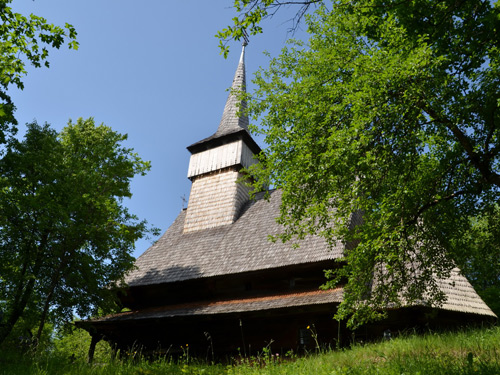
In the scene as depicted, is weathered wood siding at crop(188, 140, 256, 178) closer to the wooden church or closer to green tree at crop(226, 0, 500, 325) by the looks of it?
the wooden church

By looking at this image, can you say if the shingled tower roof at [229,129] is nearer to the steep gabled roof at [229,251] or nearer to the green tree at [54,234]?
the steep gabled roof at [229,251]

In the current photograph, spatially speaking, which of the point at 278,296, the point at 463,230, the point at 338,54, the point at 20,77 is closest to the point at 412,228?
the point at 463,230

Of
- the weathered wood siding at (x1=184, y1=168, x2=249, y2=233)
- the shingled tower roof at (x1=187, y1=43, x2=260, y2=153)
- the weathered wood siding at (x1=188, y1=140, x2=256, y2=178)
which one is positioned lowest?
the weathered wood siding at (x1=184, y1=168, x2=249, y2=233)

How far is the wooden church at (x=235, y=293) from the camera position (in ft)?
36.6

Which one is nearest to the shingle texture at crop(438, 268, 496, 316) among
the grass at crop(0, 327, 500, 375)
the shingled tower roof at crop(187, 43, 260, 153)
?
the grass at crop(0, 327, 500, 375)

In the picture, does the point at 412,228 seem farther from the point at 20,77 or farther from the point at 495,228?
the point at 20,77

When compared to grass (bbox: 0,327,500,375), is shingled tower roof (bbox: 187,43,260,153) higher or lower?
higher

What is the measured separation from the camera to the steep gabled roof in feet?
42.6

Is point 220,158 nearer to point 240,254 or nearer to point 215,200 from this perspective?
point 215,200

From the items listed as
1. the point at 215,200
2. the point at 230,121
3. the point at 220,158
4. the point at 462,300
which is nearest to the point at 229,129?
the point at 230,121

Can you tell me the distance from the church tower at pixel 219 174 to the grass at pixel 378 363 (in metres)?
10.8

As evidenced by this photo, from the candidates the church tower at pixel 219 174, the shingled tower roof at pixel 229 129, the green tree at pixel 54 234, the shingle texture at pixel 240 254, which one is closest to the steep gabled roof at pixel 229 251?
the shingle texture at pixel 240 254

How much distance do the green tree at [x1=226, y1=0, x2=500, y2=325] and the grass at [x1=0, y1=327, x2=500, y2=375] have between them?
3.06 feet

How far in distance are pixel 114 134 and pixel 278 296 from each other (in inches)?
361
